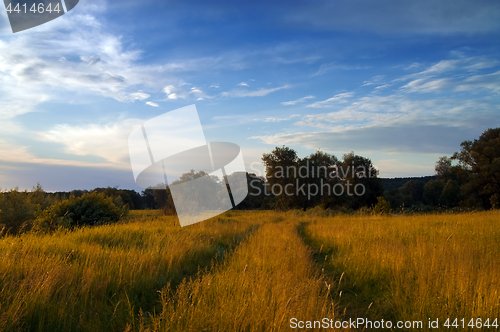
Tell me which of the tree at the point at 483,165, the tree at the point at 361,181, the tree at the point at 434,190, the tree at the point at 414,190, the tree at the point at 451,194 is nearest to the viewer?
the tree at the point at 483,165

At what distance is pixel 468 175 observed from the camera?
36844 mm

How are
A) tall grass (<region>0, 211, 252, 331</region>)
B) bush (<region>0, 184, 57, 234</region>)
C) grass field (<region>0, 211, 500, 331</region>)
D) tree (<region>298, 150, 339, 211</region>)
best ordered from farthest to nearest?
1. tree (<region>298, 150, 339, 211</region>)
2. bush (<region>0, 184, 57, 234</region>)
3. tall grass (<region>0, 211, 252, 331</region>)
4. grass field (<region>0, 211, 500, 331</region>)

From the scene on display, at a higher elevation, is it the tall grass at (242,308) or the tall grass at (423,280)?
the tall grass at (242,308)

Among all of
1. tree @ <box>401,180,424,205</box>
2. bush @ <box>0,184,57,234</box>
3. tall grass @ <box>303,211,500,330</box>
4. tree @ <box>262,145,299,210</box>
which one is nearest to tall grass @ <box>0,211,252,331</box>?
tall grass @ <box>303,211,500,330</box>

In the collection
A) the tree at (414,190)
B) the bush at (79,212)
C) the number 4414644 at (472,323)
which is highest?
the bush at (79,212)

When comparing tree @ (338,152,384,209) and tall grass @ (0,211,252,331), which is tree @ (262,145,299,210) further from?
tall grass @ (0,211,252,331)

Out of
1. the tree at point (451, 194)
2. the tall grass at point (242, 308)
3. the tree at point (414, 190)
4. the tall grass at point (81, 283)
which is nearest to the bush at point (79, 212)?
the tall grass at point (81, 283)

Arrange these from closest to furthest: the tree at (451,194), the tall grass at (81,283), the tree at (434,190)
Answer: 1. the tall grass at (81,283)
2. the tree at (451,194)
3. the tree at (434,190)

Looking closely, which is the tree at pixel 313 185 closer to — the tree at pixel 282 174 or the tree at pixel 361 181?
the tree at pixel 282 174

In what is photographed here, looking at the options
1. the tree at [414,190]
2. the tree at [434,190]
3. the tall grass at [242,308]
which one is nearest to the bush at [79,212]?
the tall grass at [242,308]

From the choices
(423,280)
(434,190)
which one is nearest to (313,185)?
(423,280)

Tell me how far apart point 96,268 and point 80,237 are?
11.9 feet

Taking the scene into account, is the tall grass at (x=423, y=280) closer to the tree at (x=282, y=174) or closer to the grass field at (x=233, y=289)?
the grass field at (x=233, y=289)

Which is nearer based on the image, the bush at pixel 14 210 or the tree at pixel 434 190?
the bush at pixel 14 210
